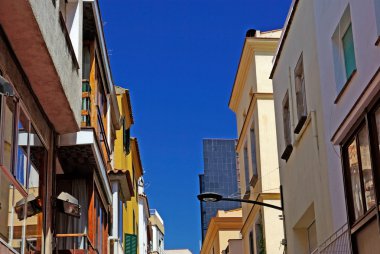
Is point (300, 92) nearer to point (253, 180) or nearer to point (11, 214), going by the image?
point (253, 180)

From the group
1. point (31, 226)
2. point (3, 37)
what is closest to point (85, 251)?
point (31, 226)

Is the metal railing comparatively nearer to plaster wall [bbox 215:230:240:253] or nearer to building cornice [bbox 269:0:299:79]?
building cornice [bbox 269:0:299:79]

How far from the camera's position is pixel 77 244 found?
17719 mm

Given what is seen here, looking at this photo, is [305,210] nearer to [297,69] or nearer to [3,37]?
[297,69]

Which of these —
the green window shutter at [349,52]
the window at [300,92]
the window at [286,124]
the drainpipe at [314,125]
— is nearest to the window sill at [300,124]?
the window at [300,92]

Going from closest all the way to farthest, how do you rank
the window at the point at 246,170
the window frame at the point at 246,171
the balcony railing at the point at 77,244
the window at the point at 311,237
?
1. the balcony railing at the point at 77,244
2. the window at the point at 311,237
3. the window frame at the point at 246,171
4. the window at the point at 246,170

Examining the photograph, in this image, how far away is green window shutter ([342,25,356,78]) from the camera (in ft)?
46.8

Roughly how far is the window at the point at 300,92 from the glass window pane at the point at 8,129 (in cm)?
757

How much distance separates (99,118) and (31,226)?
6264 millimetres

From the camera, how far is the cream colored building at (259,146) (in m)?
24.5

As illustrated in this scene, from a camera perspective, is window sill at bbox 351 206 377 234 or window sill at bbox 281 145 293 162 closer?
window sill at bbox 351 206 377 234

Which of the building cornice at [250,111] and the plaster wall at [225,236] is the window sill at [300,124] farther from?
the plaster wall at [225,236]

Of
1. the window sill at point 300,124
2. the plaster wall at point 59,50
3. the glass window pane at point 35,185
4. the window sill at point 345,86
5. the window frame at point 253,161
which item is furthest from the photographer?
the window frame at point 253,161

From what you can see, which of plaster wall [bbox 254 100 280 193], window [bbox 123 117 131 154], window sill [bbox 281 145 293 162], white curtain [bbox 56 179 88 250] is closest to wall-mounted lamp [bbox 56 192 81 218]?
white curtain [bbox 56 179 88 250]
